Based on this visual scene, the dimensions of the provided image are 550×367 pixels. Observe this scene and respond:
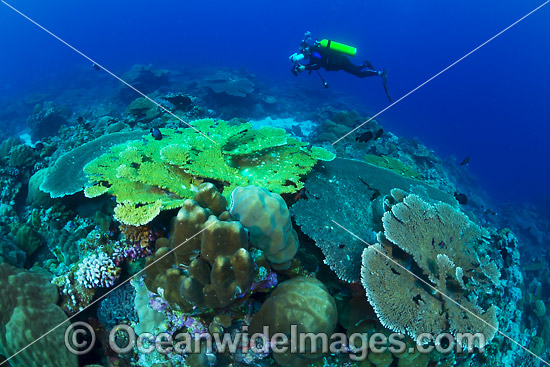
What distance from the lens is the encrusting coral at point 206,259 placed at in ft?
7.11

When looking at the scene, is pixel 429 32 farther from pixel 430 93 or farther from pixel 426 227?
pixel 426 227

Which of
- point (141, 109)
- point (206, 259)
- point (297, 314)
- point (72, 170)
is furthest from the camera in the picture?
point (141, 109)

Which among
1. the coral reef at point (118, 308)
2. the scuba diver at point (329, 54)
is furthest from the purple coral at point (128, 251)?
the scuba diver at point (329, 54)

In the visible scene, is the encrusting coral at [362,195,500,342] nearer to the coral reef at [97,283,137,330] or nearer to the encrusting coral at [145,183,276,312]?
the encrusting coral at [145,183,276,312]

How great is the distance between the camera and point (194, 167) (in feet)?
10.6

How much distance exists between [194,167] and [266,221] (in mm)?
1226

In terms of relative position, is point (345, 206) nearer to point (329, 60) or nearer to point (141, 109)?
point (141, 109)

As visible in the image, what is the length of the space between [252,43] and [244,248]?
3192 inches

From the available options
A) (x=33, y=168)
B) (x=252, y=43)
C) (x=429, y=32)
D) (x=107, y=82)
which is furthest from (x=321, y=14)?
(x=33, y=168)

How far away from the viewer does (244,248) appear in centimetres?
222

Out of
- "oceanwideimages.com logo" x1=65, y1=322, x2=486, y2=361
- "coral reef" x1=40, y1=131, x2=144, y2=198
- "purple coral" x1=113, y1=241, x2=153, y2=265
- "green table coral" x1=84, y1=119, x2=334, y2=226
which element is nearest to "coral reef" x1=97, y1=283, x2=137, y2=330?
"oceanwideimages.com logo" x1=65, y1=322, x2=486, y2=361

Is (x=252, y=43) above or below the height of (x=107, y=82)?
above

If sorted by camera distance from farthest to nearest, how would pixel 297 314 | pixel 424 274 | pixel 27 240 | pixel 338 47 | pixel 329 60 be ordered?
pixel 329 60, pixel 338 47, pixel 27 240, pixel 424 274, pixel 297 314

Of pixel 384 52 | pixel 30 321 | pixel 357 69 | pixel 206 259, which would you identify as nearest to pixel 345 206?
pixel 206 259
